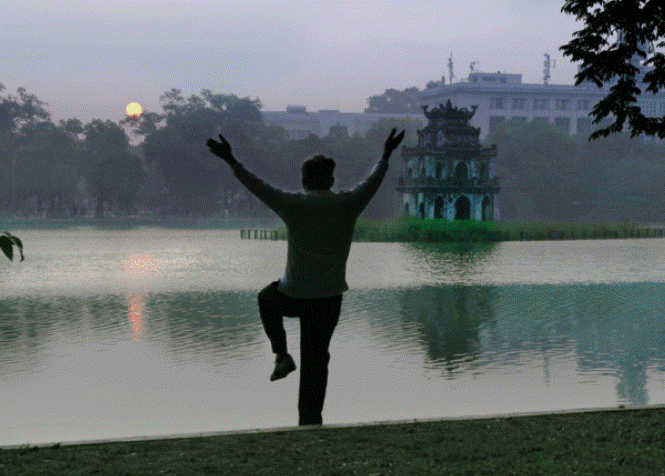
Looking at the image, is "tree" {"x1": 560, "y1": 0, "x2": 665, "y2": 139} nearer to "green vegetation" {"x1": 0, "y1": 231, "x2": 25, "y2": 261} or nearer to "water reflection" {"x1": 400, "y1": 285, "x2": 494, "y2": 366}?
"water reflection" {"x1": 400, "y1": 285, "x2": 494, "y2": 366}

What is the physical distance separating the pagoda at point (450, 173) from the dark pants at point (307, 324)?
6882 cm

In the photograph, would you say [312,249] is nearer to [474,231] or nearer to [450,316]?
[450,316]

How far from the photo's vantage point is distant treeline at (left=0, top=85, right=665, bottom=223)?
118 m

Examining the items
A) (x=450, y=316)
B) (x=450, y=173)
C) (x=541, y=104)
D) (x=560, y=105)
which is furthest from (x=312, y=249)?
(x=560, y=105)

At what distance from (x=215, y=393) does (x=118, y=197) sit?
116648mm

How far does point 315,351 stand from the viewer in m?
7.77

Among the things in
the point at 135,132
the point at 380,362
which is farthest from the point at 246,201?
the point at 380,362

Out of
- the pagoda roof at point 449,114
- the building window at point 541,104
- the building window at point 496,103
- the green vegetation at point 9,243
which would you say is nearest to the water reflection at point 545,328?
the green vegetation at point 9,243

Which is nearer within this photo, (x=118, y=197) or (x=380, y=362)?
(x=380, y=362)

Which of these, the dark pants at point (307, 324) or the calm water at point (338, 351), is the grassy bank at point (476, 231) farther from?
the dark pants at point (307, 324)

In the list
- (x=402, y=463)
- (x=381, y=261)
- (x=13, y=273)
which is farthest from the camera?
(x=381, y=261)

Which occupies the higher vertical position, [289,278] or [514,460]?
[289,278]

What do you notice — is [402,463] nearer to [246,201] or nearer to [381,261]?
[381,261]

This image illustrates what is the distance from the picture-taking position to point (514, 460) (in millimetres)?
6973
